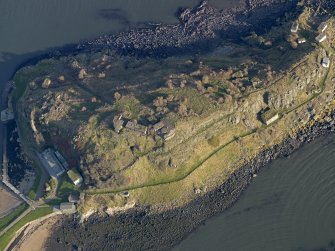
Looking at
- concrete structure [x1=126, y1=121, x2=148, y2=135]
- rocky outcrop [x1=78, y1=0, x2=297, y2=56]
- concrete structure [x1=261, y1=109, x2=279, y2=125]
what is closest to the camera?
concrete structure [x1=126, y1=121, x2=148, y2=135]

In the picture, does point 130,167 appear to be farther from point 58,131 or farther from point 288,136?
point 288,136

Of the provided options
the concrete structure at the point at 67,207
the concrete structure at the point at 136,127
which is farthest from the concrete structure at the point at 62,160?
the concrete structure at the point at 136,127

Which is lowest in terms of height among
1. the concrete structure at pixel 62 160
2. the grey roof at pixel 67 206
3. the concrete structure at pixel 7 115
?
the grey roof at pixel 67 206

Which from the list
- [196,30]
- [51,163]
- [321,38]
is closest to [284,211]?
[321,38]

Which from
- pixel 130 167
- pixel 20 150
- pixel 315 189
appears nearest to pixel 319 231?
pixel 315 189

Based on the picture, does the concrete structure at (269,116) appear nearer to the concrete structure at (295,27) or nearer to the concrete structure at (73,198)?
the concrete structure at (295,27)

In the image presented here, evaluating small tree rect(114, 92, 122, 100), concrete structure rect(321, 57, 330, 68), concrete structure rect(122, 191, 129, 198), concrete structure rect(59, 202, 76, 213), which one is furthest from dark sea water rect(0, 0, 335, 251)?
small tree rect(114, 92, 122, 100)

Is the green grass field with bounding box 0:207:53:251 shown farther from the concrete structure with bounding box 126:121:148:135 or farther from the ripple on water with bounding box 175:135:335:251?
the ripple on water with bounding box 175:135:335:251
